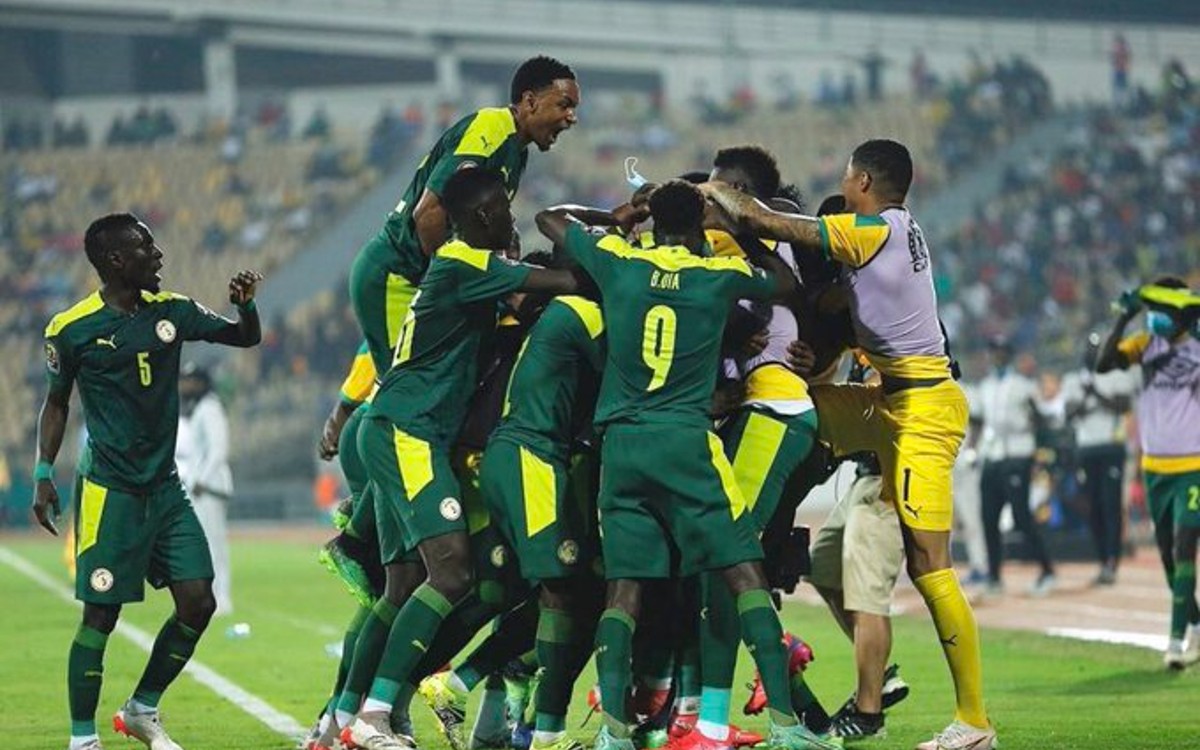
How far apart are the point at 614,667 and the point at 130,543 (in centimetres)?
226

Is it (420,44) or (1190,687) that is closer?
(1190,687)

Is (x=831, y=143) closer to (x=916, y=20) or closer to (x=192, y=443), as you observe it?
(x=916, y=20)

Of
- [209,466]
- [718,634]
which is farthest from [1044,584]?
[718,634]

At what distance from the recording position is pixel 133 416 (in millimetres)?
9469

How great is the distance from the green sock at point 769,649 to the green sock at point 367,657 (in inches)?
58.9

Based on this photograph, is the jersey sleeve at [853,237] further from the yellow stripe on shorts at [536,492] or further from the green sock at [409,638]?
the green sock at [409,638]

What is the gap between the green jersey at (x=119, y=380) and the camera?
30.9 feet

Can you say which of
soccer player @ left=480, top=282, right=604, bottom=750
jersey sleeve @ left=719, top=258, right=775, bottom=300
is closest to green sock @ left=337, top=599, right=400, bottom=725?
soccer player @ left=480, top=282, right=604, bottom=750

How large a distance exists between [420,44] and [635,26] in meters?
5.12

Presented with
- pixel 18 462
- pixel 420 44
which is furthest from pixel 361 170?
pixel 18 462

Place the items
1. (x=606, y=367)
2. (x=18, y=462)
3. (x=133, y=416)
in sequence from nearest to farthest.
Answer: (x=606, y=367) < (x=133, y=416) < (x=18, y=462)

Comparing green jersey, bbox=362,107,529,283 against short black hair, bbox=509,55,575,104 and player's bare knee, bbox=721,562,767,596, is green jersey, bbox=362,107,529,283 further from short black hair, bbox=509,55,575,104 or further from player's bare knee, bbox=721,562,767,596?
player's bare knee, bbox=721,562,767,596

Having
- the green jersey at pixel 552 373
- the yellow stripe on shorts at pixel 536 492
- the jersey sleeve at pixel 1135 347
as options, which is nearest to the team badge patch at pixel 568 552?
the yellow stripe on shorts at pixel 536 492

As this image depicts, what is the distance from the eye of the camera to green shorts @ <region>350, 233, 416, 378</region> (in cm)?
948
